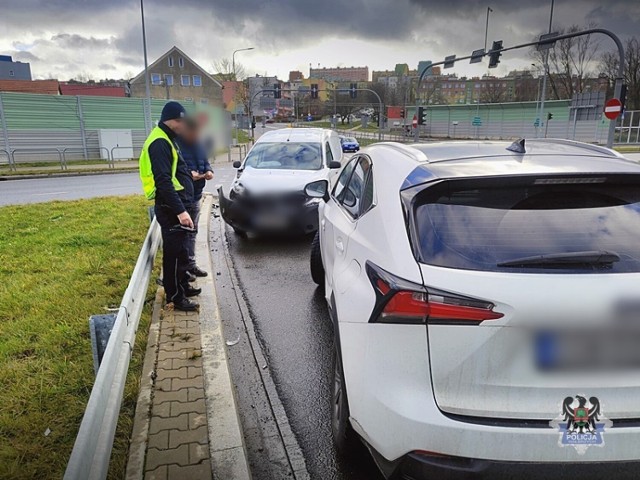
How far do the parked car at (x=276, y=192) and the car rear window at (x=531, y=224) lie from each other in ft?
16.8

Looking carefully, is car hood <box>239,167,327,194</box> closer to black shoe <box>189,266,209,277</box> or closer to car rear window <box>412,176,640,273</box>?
black shoe <box>189,266,209,277</box>

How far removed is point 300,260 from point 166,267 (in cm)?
272

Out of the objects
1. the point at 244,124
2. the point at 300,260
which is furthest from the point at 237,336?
the point at 244,124

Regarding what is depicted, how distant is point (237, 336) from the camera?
4.55m

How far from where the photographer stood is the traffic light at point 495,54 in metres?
22.2

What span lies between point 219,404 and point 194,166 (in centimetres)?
334

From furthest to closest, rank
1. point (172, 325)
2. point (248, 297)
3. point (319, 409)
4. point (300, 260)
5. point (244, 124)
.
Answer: point (244, 124) < point (300, 260) < point (248, 297) < point (172, 325) < point (319, 409)

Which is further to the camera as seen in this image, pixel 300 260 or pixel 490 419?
pixel 300 260

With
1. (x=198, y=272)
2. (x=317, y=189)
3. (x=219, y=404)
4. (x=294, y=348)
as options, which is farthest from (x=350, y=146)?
(x=219, y=404)

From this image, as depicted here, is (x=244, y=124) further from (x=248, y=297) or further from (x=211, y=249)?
(x=248, y=297)

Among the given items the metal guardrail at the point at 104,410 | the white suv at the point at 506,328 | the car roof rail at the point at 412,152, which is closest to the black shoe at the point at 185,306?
the metal guardrail at the point at 104,410

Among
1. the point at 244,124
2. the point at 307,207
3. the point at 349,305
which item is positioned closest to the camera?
the point at 349,305

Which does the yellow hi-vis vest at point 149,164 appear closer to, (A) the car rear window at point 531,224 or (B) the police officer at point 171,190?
(B) the police officer at point 171,190

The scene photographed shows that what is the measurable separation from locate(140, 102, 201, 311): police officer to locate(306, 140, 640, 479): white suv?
2.63 metres
